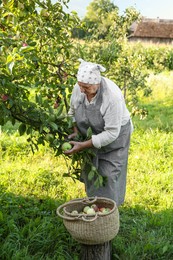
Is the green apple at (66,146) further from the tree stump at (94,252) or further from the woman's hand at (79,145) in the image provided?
the tree stump at (94,252)

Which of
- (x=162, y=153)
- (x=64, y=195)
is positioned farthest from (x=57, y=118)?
(x=162, y=153)

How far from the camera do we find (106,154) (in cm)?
311

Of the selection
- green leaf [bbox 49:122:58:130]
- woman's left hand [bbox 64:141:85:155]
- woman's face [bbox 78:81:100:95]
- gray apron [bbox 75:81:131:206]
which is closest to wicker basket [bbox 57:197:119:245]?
gray apron [bbox 75:81:131:206]

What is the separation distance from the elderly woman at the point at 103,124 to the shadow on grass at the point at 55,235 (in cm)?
46

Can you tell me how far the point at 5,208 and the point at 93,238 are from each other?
134cm

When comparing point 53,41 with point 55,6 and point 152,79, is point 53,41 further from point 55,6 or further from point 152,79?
point 152,79

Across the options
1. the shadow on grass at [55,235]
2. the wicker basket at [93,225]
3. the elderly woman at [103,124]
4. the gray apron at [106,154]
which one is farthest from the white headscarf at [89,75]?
the shadow on grass at [55,235]

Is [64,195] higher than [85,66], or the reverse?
[85,66]

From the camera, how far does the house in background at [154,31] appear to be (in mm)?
43400

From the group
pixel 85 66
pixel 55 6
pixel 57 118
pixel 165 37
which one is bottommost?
pixel 165 37

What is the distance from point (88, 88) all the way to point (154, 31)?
42.9 meters

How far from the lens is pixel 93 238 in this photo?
284 centimetres

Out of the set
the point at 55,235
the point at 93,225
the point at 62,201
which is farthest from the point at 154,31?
the point at 93,225

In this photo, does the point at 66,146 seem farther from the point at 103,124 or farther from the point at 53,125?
the point at 103,124
